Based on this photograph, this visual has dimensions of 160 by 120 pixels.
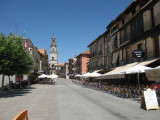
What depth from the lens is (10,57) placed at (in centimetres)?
1789

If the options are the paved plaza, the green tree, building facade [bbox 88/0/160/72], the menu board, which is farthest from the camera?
building facade [bbox 88/0/160/72]

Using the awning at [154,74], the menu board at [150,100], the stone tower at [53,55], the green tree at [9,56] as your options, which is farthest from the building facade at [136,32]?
the stone tower at [53,55]

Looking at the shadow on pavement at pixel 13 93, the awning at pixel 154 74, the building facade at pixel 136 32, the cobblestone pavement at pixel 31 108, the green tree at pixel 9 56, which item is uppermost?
the building facade at pixel 136 32

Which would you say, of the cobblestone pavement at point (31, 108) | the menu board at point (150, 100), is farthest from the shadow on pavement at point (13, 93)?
the menu board at point (150, 100)

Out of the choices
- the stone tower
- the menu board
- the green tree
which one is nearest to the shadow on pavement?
the green tree

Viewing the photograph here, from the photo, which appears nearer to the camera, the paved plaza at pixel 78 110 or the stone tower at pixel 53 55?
the paved plaza at pixel 78 110

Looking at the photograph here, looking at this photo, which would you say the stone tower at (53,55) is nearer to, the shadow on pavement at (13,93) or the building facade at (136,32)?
the building facade at (136,32)

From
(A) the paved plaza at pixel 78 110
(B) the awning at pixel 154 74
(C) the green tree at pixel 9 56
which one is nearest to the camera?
(A) the paved plaza at pixel 78 110

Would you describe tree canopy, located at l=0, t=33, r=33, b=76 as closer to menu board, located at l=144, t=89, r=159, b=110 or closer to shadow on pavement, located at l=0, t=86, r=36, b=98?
shadow on pavement, located at l=0, t=86, r=36, b=98

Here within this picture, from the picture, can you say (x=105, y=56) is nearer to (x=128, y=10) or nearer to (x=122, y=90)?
(x=128, y=10)

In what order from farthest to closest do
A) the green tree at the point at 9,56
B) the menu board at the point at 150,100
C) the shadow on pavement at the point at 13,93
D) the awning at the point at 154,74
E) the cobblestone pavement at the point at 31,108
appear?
the shadow on pavement at the point at 13,93
the green tree at the point at 9,56
the awning at the point at 154,74
the menu board at the point at 150,100
the cobblestone pavement at the point at 31,108

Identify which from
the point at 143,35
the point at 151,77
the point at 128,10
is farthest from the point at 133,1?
the point at 151,77

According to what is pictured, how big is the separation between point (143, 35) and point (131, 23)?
4.14 m

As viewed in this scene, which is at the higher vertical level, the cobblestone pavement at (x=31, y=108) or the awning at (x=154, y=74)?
the awning at (x=154, y=74)
